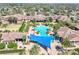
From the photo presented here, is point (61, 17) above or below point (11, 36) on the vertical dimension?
above

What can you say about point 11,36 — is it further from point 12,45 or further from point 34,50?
point 34,50

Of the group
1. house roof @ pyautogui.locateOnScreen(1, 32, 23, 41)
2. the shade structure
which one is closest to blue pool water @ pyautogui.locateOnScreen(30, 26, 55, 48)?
the shade structure

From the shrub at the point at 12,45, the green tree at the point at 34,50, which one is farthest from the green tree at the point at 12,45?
the green tree at the point at 34,50

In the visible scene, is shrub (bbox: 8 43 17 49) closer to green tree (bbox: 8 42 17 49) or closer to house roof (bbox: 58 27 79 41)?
green tree (bbox: 8 42 17 49)

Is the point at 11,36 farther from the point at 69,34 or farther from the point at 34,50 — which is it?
the point at 69,34

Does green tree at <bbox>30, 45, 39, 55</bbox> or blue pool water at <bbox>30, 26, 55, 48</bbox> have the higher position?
blue pool water at <bbox>30, 26, 55, 48</bbox>

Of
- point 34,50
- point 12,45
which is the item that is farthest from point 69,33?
point 12,45

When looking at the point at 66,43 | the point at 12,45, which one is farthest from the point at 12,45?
the point at 66,43

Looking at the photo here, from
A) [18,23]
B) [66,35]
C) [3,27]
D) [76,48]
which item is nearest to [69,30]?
[66,35]

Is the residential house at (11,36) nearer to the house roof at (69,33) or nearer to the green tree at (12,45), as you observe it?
the green tree at (12,45)

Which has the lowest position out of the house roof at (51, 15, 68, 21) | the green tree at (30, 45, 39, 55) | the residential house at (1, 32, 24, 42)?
the green tree at (30, 45, 39, 55)

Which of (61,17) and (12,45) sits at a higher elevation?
(61,17)

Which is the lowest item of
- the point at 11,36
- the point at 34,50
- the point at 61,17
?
the point at 34,50
